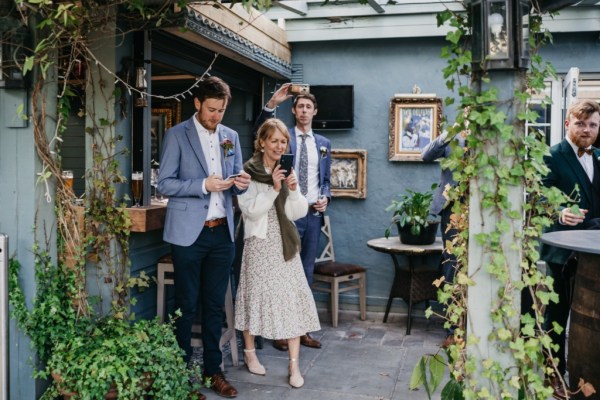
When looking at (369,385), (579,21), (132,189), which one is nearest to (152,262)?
(132,189)

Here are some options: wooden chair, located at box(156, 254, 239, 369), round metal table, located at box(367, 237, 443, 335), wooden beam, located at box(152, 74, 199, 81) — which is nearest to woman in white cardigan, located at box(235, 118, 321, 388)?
wooden chair, located at box(156, 254, 239, 369)

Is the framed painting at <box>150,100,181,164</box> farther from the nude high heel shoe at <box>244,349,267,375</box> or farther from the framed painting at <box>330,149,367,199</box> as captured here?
Result: the nude high heel shoe at <box>244,349,267,375</box>

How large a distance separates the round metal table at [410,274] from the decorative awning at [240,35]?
1.84 meters

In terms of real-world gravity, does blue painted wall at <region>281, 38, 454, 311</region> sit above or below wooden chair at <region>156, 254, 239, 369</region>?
above

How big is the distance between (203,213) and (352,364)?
68.0 inches

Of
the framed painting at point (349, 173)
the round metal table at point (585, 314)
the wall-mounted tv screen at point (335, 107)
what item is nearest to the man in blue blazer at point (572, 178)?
the round metal table at point (585, 314)

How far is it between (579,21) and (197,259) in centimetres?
395

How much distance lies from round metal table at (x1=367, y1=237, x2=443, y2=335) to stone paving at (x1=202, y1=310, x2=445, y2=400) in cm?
31

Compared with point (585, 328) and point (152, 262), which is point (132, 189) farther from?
point (585, 328)

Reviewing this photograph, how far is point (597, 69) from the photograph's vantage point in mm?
5402

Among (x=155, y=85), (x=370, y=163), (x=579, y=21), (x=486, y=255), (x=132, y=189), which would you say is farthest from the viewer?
(x=155, y=85)

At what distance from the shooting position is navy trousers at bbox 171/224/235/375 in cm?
357

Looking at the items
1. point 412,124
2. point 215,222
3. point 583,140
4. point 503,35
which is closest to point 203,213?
point 215,222

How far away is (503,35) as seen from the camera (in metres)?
2.35
